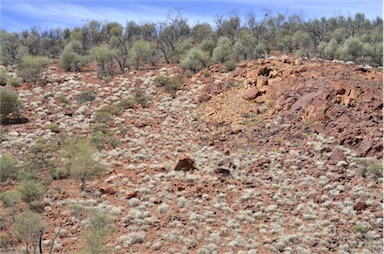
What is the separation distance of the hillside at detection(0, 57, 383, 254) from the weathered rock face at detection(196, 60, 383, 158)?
0.23 ft

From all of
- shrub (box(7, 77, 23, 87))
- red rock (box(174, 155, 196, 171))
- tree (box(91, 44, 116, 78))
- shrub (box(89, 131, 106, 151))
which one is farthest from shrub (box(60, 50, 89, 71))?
red rock (box(174, 155, 196, 171))

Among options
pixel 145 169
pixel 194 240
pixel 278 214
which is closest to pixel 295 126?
pixel 278 214

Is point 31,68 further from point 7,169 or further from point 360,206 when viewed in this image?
point 360,206

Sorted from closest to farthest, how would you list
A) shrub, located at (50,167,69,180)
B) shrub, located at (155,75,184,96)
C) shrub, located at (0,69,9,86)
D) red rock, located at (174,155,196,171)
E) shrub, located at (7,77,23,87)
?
1. shrub, located at (50,167,69,180)
2. red rock, located at (174,155,196,171)
3. shrub, located at (155,75,184,96)
4. shrub, located at (7,77,23,87)
5. shrub, located at (0,69,9,86)

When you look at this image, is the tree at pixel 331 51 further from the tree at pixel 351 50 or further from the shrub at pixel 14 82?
the shrub at pixel 14 82

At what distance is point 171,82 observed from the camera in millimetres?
26859

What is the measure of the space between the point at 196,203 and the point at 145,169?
3543 mm

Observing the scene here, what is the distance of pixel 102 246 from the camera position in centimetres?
1185

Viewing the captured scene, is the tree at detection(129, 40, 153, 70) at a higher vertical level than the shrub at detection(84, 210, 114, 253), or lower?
higher

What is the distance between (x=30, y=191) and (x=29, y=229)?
9.67 ft

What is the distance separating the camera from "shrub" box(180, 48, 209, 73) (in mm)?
28822

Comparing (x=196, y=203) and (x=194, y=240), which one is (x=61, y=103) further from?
(x=194, y=240)

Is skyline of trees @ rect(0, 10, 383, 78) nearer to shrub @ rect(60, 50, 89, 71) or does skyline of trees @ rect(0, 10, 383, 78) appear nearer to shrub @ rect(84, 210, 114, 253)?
shrub @ rect(60, 50, 89, 71)

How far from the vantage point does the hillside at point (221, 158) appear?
42.5ft
